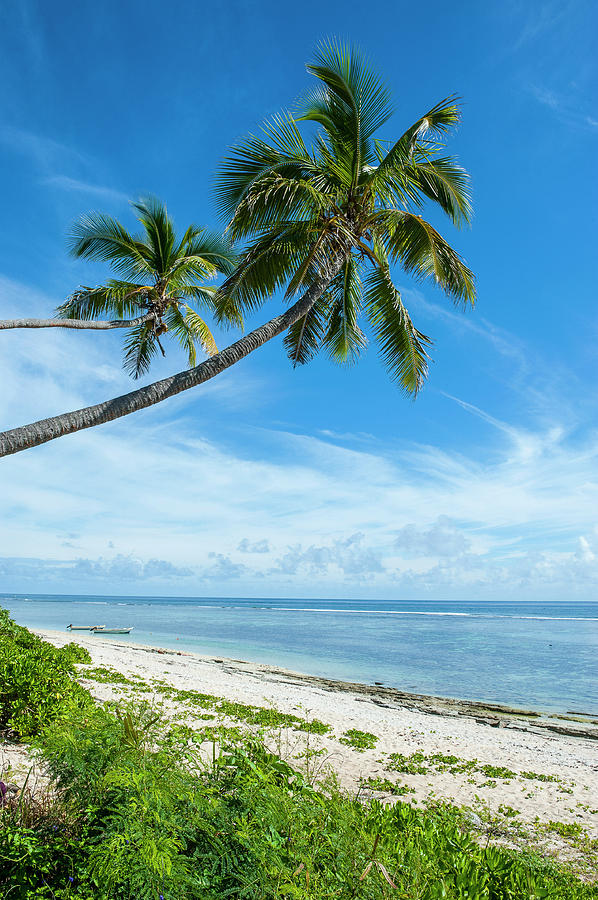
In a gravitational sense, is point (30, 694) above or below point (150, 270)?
below

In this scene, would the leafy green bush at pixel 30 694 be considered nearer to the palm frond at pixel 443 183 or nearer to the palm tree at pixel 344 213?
the palm tree at pixel 344 213

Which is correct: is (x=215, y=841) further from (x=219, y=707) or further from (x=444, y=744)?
(x=444, y=744)

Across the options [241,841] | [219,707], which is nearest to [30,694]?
[241,841]

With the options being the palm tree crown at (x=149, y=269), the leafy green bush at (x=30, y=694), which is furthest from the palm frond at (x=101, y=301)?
the leafy green bush at (x=30, y=694)

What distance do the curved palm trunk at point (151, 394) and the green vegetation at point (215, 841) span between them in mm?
2507

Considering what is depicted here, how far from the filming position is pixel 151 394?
5.31m

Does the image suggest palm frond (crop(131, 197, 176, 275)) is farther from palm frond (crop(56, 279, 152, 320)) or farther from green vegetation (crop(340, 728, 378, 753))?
green vegetation (crop(340, 728, 378, 753))

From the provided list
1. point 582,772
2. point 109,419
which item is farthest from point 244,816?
point 582,772

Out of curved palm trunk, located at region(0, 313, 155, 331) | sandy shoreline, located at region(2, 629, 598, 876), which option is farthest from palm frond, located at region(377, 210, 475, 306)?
sandy shoreline, located at region(2, 629, 598, 876)

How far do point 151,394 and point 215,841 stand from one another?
4.15 metres

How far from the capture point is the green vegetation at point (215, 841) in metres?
1.75

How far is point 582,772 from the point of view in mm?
9133

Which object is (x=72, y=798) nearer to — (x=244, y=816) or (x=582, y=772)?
(x=244, y=816)

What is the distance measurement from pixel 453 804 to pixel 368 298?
7.63 meters
